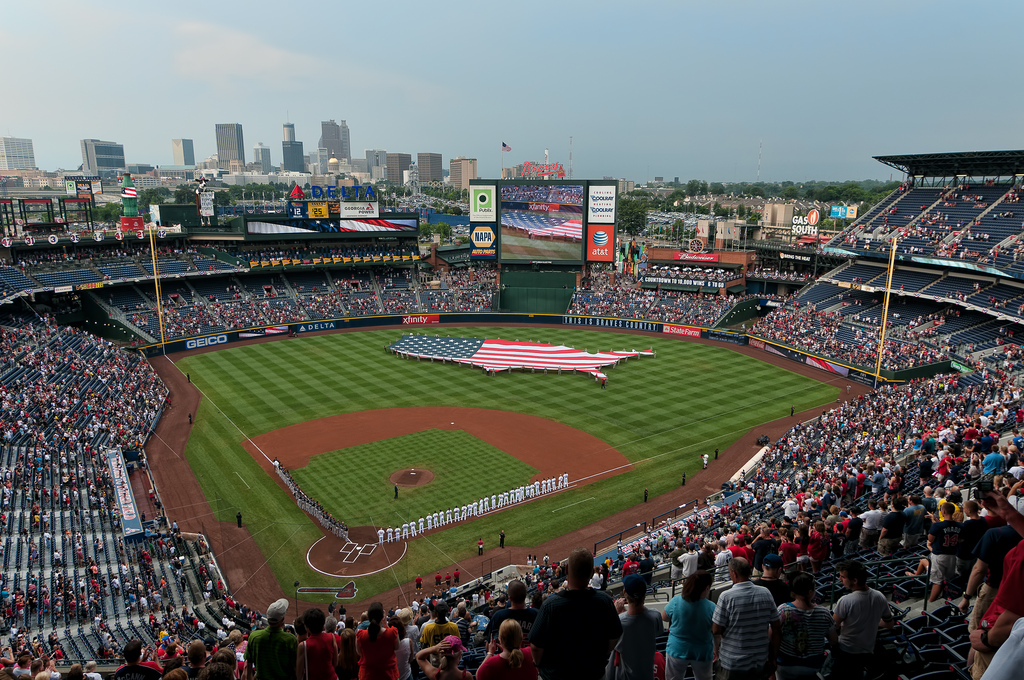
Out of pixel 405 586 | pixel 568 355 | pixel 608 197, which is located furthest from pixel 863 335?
pixel 405 586

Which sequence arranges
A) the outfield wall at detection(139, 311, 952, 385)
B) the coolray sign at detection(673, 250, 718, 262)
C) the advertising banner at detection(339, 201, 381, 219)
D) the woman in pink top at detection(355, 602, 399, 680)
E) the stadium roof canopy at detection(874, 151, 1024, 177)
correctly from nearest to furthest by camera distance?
1. the woman in pink top at detection(355, 602, 399, 680)
2. the outfield wall at detection(139, 311, 952, 385)
3. the stadium roof canopy at detection(874, 151, 1024, 177)
4. the advertising banner at detection(339, 201, 381, 219)
5. the coolray sign at detection(673, 250, 718, 262)

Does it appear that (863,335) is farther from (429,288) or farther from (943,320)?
(429,288)

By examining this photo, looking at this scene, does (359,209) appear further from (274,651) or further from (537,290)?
(274,651)

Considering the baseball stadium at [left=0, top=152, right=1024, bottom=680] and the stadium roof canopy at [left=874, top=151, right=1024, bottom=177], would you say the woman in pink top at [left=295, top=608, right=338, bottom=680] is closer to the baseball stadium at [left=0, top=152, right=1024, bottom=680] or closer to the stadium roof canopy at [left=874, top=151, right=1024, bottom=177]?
the baseball stadium at [left=0, top=152, right=1024, bottom=680]

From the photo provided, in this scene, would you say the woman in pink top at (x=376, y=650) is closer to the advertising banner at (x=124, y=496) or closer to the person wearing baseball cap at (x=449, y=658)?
the person wearing baseball cap at (x=449, y=658)

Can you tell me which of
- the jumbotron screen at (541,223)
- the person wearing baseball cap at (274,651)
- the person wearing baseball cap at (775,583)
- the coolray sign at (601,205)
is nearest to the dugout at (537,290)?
the jumbotron screen at (541,223)

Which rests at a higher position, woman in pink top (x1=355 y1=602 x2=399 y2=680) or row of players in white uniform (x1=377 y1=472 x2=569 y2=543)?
woman in pink top (x1=355 y1=602 x2=399 y2=680)

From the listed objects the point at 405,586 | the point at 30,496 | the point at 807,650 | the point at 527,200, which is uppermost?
the point at 527,200

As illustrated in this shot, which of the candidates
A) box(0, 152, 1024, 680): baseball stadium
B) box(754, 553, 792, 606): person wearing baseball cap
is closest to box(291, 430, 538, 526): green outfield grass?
box(0, 152, 1024, 680): baseball stadium

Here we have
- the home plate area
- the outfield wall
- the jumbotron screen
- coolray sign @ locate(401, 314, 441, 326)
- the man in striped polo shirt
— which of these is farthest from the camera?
the jumbotron screen
